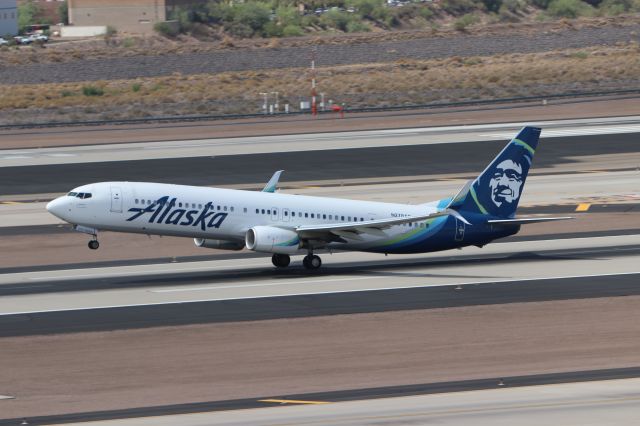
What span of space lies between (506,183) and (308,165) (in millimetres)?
31138

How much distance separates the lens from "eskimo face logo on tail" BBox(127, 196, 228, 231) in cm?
4747

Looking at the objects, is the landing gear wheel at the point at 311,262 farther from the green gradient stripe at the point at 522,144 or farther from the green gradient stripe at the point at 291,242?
the green gradient stripe at the point at 522,144

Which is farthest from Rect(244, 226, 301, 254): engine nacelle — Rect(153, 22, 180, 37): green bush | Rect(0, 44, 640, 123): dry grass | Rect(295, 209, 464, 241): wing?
Rect(153, 22, 180, 37): green bush

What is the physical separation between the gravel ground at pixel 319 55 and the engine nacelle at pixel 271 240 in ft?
333

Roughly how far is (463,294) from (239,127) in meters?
63.1

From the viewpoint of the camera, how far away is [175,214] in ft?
156

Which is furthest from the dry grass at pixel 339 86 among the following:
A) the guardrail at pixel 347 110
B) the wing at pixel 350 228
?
the wing at pixel 350 228

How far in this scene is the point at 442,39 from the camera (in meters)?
166

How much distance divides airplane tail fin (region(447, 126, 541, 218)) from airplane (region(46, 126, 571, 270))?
0.14ft

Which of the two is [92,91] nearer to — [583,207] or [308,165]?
[308,165]

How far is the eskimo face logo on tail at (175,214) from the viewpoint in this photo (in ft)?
156

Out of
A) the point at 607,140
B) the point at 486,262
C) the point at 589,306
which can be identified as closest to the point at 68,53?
the point at 607,140

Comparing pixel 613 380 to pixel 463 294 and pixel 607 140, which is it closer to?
pixel 463 294

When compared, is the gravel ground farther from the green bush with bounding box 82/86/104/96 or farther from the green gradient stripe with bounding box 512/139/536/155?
the green gradient stripe with bounding box 512/139/536/155
